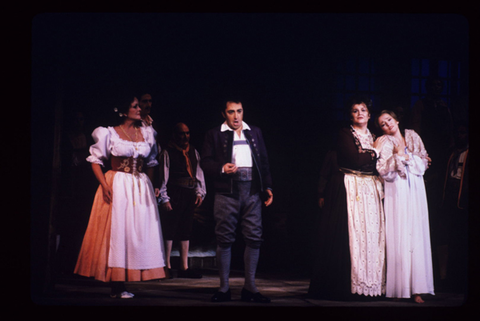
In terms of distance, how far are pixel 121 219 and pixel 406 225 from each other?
7.91 ft

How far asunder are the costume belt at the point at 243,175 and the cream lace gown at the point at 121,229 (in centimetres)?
77

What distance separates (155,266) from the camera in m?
4.76

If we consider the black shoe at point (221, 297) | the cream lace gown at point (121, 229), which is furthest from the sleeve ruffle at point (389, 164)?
the cream lace gown at point (121, 229)

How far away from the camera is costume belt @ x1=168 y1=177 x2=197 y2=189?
18.9ft

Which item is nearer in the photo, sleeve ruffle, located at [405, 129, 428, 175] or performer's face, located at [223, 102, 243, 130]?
performer's face, located at [223, 102, 243, 130]

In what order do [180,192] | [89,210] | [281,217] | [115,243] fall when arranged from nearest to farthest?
[115,243] < [89,210] < [180,192] < [281,217]

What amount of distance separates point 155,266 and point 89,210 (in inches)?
Answer: 32.2

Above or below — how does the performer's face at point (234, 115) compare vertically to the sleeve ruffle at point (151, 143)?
above

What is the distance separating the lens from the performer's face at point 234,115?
189 inches

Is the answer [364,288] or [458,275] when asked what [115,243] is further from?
[458,275]

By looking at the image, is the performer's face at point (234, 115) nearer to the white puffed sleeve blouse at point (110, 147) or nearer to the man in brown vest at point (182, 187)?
the white puffed sleeve blouse at point (110, 147)

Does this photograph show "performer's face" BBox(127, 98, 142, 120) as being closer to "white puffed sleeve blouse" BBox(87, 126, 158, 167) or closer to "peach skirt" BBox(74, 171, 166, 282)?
"white puffed sleeve blouse" BBox(87, 126, 158, 167)

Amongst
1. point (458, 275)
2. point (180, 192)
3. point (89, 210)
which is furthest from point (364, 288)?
point (89, 210)

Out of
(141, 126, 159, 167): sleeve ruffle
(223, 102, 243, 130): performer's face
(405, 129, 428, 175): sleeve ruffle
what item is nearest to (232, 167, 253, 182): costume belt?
(223, 102, 243, 130): performer's face
